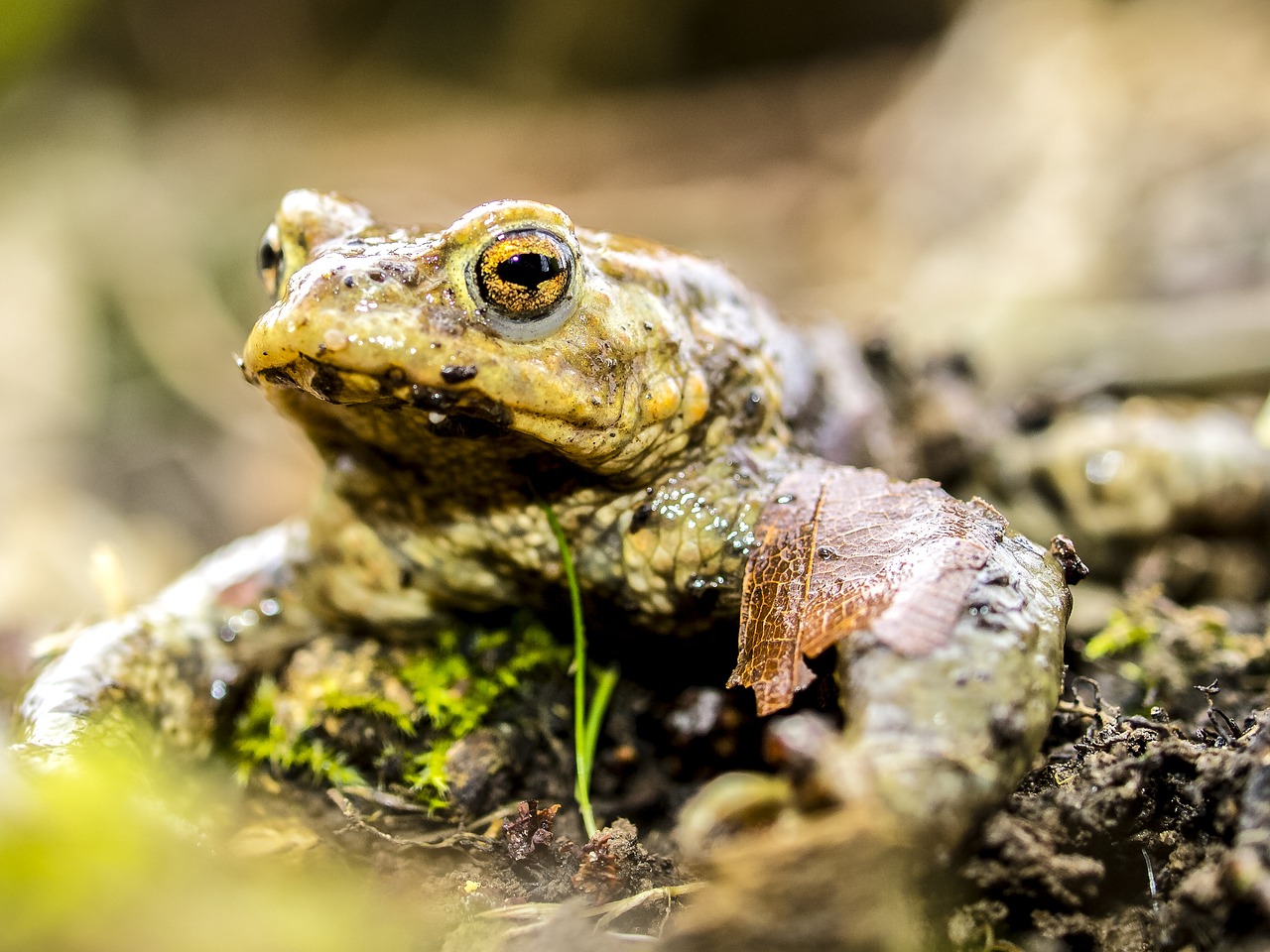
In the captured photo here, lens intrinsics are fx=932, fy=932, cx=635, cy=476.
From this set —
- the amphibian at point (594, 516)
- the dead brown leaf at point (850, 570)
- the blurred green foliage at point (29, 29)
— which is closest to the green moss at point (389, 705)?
the amphibian at point (594, 516)

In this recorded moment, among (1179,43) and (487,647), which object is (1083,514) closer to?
(487,647)

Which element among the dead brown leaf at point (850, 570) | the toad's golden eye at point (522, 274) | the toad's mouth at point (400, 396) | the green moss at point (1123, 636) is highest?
the toad's golden eye at point (522, 274)

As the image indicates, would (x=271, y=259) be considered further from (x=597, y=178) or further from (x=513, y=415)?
(x=597, y=178)

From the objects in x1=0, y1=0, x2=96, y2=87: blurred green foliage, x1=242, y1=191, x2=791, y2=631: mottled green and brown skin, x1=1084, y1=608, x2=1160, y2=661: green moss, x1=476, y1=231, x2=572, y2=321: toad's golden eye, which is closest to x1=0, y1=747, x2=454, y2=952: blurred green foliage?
x1=242, y1=191, x2=791, y2=631: mottled green and brown skin

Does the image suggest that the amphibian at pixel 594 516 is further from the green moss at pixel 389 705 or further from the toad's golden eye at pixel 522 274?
the green moss at pixel 389 705

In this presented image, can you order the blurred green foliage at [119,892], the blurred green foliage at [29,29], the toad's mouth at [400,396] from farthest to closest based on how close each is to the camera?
the blurred green foliage at [29,29]
the toad's mouth at [400,396]
the blurred green foliage at [119,892]

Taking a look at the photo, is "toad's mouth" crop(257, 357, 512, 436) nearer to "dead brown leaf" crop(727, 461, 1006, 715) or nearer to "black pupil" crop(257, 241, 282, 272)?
"black pupil" crop(257, 241, 282, 272)

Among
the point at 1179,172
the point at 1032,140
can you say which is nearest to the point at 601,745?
the point at 1179,172

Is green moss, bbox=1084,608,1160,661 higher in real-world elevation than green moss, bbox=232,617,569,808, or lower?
higher
